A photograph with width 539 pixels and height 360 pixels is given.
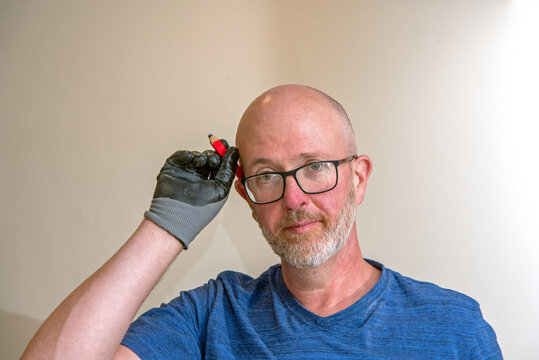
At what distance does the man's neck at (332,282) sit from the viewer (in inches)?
54.1

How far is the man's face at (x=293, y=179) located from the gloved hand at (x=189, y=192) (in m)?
0.11

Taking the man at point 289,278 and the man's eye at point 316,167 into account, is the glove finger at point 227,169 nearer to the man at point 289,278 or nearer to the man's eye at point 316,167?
the man at point 289,278

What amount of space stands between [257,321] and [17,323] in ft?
3.29

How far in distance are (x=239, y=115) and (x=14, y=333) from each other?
1.21 meters

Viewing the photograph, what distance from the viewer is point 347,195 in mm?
1365

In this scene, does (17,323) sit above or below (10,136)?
below

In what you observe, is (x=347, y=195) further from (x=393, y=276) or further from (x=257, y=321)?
(x=257, y=321)

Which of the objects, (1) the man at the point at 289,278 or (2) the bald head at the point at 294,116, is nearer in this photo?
(1) the man at the point at 289,278

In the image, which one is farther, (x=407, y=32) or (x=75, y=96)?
(x=75, y=96)

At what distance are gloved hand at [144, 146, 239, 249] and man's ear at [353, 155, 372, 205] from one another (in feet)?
1.26

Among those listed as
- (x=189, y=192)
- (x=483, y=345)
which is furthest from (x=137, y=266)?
(x=483, y=345)

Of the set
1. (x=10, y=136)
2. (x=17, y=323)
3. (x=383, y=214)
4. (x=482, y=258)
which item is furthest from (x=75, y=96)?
(x=482, y=258)

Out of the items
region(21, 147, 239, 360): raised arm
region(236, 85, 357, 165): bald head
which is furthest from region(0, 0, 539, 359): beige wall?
region(21, 147, 239, 360): raised arm

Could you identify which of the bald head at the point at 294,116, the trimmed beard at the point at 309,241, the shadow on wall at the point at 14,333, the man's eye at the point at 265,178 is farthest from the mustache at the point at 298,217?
the shadow on wall at the point at 14,333
